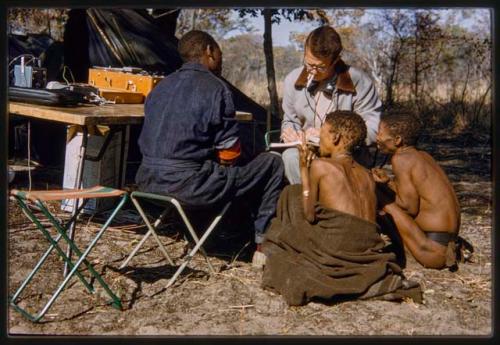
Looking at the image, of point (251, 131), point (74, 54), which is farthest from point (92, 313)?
point (74, 54)

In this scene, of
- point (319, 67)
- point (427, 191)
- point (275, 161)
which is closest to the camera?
point (275, 161)

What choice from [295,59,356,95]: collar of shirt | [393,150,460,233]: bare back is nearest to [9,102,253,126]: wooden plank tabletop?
[295,59,356,95]: collar of shirt

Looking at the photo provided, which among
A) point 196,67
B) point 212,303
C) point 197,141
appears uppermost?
point 196,67

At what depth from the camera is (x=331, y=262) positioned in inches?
160

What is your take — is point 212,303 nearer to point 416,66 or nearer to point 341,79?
point 341,79

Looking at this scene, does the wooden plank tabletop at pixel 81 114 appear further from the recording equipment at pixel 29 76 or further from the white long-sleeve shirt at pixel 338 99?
the white long-sleeve shirt at pixel 338 99

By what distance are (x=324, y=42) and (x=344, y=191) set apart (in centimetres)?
114

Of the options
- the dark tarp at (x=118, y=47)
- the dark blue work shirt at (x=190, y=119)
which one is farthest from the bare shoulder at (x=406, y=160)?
the dark tarp at (x=118, y=47)

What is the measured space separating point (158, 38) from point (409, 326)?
208 inches

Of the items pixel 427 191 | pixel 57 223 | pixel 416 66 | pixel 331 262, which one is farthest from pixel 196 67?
pixel 416 66

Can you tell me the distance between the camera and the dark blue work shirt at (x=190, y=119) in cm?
425

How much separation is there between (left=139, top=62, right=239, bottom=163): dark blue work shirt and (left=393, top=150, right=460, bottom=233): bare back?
1.17m

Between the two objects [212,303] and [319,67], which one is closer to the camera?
[212,303]

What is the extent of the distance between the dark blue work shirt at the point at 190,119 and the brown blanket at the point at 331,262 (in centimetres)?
73
